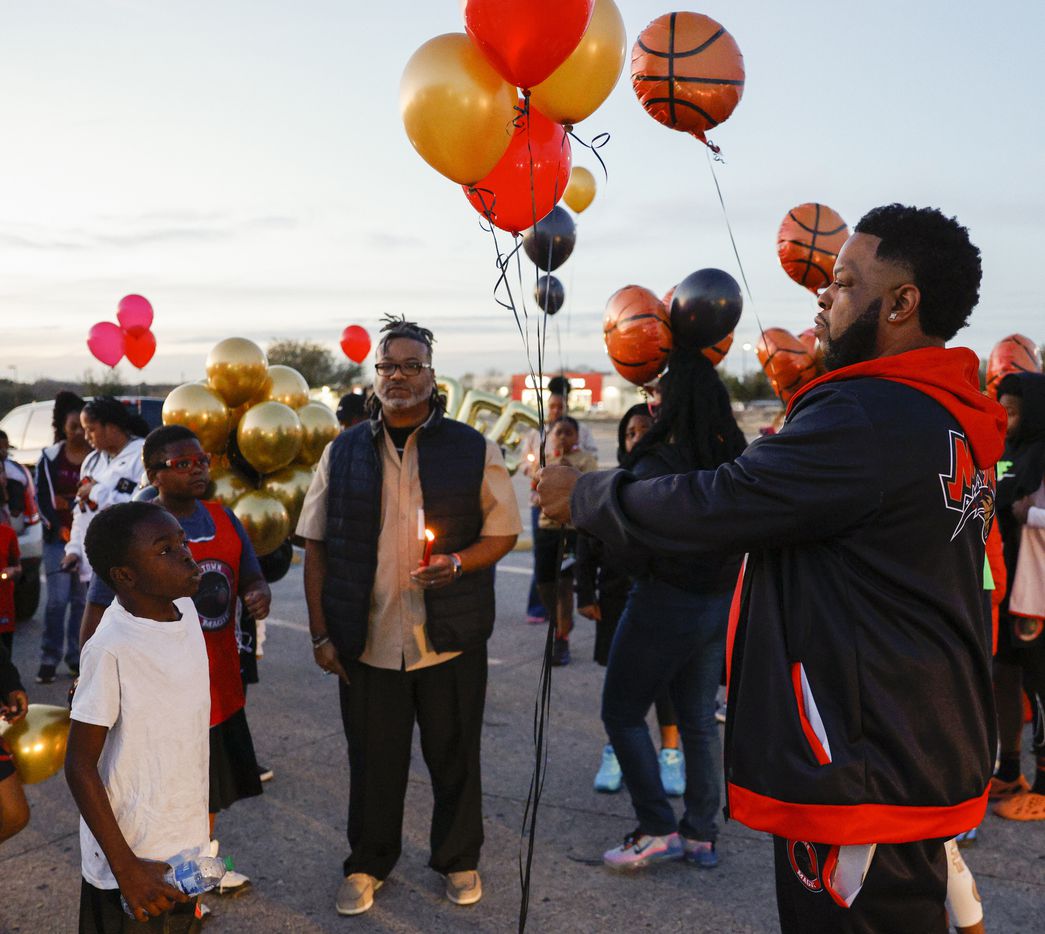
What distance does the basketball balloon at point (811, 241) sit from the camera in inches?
195

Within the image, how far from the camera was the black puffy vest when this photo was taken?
340cm

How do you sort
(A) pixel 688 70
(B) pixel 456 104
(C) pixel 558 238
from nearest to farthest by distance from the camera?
(B) pixel 456 104 < (A) pixel 688 70 < (C) pixel 558 238

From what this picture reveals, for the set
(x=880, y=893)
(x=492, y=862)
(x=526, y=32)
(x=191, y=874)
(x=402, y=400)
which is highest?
(x=526, y=32)

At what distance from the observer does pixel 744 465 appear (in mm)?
1848

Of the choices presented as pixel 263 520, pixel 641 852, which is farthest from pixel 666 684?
pixel 263 520

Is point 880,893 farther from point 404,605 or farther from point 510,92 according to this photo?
point 510,92

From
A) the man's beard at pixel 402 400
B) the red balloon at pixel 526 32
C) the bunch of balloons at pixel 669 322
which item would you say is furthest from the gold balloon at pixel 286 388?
the red balloon at pixel 526 32

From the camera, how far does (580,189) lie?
796 centimetres

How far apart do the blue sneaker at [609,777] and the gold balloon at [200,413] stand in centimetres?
286

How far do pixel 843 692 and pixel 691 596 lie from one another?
171 cm

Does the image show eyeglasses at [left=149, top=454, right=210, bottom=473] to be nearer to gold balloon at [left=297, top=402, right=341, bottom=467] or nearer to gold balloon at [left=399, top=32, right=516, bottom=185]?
gold balloon at [left=399, top=32, right=516, bottom=185]

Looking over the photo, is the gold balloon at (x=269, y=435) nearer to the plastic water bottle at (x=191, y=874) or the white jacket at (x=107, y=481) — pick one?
the white jacket at (x=107, y=481)

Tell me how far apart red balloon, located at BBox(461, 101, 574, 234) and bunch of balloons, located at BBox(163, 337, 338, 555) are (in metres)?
2.40

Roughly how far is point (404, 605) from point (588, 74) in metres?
2.02
